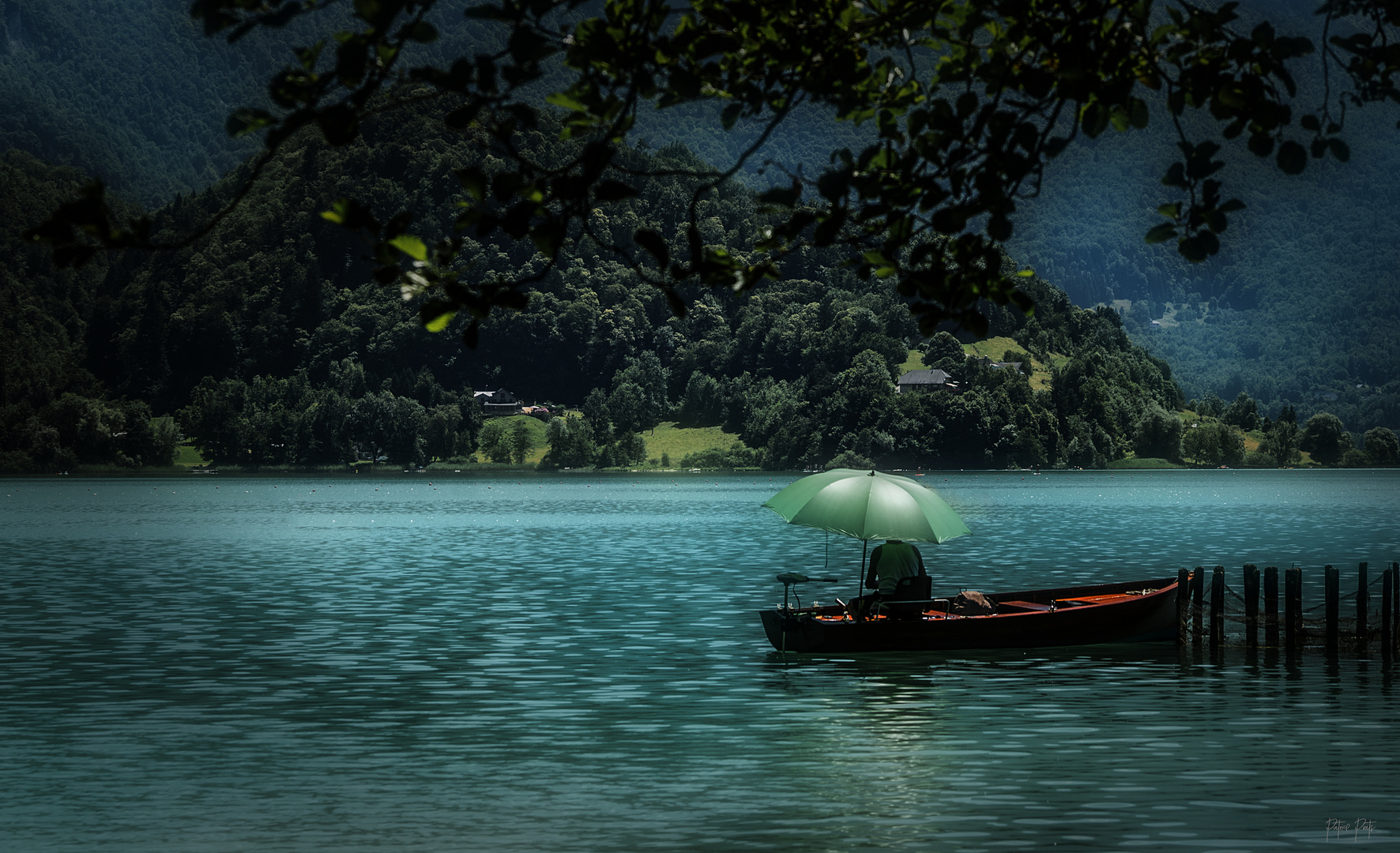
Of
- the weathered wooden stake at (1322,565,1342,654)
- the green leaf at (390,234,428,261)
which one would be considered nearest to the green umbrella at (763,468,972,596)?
the weathered wooden stake at (1322,565,1342,654)

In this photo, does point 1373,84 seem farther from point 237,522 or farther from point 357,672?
point 237,522

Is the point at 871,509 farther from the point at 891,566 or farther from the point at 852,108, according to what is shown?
the point at 852,108

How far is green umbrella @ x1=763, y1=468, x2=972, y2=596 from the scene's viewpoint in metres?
34.8

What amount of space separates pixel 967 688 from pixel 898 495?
5305 mm

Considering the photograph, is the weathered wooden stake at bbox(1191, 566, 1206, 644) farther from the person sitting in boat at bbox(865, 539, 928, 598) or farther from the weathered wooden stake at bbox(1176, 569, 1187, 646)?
the person sitting in boat at bbox(865, 539, 928, 598)

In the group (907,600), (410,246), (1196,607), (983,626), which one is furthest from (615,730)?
(410,246)

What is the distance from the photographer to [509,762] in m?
24.2

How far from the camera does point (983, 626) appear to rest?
1470 inches

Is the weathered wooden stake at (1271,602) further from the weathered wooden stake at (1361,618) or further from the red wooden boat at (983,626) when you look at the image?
the red wooden boat at (983,626)

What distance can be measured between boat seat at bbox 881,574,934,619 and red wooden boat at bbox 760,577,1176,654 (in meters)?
0.04

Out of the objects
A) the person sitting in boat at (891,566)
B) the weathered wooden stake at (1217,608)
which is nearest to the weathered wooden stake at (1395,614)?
the weathered wooden stake at (1217,608)

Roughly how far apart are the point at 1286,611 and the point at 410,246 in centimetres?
3443

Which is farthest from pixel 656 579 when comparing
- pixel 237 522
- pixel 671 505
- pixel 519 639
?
pixel 671 505

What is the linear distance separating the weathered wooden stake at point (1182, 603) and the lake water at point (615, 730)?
1.19 m
